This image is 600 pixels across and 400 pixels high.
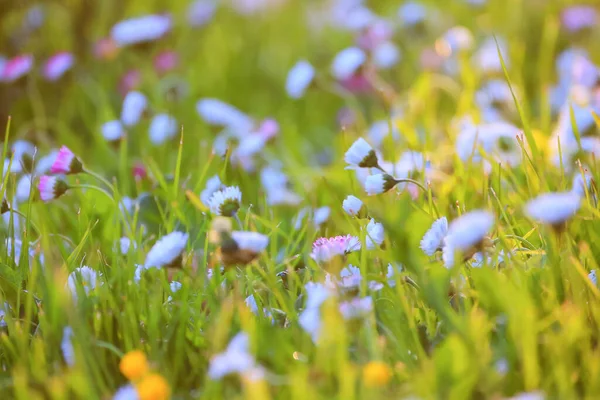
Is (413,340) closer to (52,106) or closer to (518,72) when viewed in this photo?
(518,72)

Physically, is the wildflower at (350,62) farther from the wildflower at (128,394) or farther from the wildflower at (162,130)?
the wildflower at (128,394)

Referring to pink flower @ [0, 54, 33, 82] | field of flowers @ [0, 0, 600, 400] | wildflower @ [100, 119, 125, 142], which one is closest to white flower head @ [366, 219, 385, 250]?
field of flowers @ [0, 0, 600, 400]

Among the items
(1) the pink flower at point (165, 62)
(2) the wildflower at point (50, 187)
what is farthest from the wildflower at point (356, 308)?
(1) the pink flower at point (165, 62)

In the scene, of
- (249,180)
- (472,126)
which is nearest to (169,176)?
(249,180)

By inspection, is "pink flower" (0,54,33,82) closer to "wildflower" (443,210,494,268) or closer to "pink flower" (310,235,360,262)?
"pink flower" (310,235,360,262)

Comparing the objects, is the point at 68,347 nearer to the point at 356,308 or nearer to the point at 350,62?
the point at 356,308

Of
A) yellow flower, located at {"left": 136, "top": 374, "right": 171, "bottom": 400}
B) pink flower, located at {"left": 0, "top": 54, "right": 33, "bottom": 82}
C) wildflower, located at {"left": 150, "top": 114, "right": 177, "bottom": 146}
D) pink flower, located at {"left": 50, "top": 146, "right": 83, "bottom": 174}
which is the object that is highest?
pink flower, located at {"left": 0, "top": 54, "right": 33, "bottom": 82}
